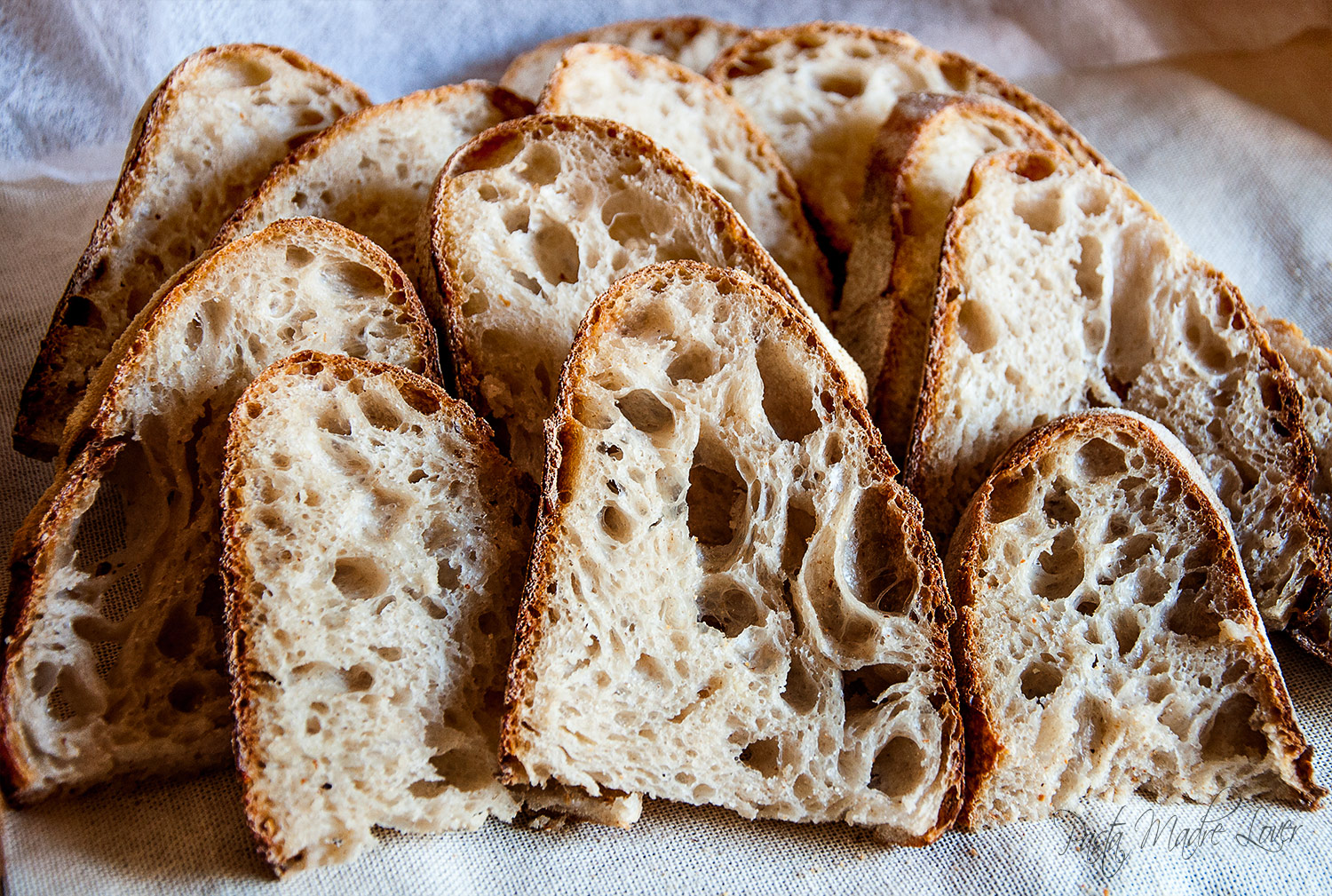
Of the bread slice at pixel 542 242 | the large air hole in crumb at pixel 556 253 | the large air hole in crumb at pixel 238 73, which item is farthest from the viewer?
the large air hole in crumb at pixel 238 73

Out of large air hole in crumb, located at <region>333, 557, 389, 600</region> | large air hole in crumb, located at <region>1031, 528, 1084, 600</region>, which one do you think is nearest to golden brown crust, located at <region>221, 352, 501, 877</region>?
large air hole in crumb, located at <region>333, 557, 389, 600</region>

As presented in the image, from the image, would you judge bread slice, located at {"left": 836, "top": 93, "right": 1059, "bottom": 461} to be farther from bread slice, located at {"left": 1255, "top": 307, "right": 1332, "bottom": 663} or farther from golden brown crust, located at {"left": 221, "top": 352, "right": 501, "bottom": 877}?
golden brown crust, located at {"left": 221, "top": 352, "right": 501, "bottom": 877}

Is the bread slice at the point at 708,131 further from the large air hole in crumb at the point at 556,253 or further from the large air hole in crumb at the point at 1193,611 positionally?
the large air hole in crumb at the point at 1193,611

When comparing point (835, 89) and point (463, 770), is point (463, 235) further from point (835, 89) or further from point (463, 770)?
point (835, 89)

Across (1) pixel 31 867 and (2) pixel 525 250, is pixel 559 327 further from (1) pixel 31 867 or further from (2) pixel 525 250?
(1) pixel 31 867

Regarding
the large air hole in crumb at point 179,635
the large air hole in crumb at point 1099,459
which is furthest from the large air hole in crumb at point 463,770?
the large air hole in crumb at point 1099,459

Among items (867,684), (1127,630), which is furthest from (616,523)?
(1127,630)

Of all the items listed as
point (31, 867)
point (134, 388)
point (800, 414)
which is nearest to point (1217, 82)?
point (800, 414)
